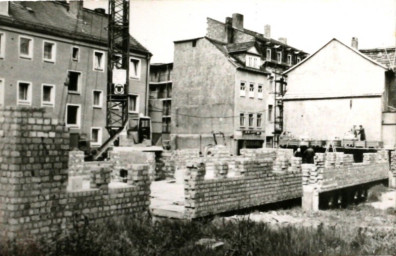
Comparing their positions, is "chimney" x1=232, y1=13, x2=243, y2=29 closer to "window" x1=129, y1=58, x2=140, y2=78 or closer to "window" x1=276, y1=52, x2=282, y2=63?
"window" x1=276, y1=52, x2=282, y2=63

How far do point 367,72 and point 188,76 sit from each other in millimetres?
17273

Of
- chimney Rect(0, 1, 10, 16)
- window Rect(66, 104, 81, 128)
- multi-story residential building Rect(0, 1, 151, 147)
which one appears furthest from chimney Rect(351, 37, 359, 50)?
chimney Rect(0, 1, 10, 16)

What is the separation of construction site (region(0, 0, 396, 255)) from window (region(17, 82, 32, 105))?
0.32 ft

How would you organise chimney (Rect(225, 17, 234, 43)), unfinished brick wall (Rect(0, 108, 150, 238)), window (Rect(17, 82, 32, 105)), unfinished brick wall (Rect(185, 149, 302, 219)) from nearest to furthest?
unfinished brick wall (Rect(0, 108, 150, 238)) → unfinished brick wall (Rect(185, 149, 302, 219)) → window (Rect(17, 82, 32, 105)) → chimney (Rect(225, 17, 234, 43))

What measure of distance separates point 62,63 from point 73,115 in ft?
13.1

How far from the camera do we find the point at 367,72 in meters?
35.4

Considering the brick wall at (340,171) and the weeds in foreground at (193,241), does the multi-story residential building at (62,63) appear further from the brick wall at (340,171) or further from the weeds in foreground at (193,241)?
the weeds in foreground at (193,241)

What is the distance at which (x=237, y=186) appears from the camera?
10.9 metres

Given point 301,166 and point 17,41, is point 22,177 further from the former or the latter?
point 17,41

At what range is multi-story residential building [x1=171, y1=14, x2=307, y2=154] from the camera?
139 ft

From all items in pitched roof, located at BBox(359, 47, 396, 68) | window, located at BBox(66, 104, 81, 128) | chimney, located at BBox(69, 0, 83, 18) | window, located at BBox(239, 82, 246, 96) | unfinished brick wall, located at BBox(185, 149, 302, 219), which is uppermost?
chimney, located at BBox(69, 0, 83, 18)

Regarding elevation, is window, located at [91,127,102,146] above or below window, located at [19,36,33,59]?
below

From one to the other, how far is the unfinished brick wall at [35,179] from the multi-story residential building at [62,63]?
23012 mm

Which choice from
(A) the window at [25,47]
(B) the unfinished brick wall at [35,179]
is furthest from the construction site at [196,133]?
(A) the window at [25,47]
